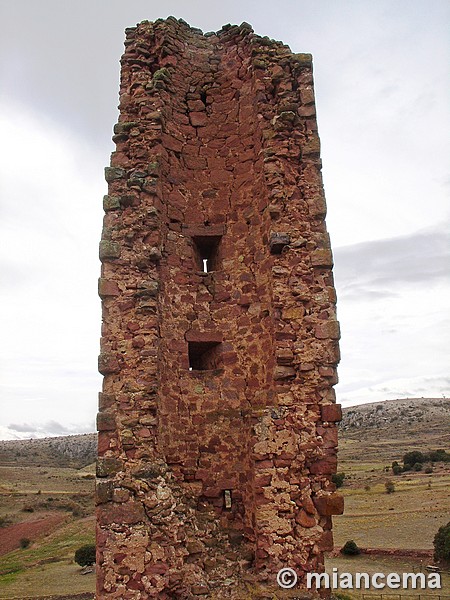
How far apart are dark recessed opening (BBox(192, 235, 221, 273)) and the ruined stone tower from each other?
0.03m

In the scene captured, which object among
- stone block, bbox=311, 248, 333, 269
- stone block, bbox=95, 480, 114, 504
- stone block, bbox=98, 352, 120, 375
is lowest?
stone block, bbox=95, 480, 114, 504

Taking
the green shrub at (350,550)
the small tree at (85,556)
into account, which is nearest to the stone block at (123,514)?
the small tree at (85,556)

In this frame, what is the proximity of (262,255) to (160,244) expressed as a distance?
4.66ft

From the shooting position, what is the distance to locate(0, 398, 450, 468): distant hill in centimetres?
6272

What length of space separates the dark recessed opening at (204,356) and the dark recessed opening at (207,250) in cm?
121

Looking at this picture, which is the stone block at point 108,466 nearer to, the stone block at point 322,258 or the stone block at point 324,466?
the stone block at point 324,466

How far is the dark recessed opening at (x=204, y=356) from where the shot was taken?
7.17 meters

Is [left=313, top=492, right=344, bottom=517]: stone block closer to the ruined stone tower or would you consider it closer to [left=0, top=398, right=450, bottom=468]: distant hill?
the ruined stone tower

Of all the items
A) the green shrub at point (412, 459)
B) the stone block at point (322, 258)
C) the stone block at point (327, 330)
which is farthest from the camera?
the green shrub at point (412, 459)

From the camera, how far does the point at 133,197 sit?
685cm

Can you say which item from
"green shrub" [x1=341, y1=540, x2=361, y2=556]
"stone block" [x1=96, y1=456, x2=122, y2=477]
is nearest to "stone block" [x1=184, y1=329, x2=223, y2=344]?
"stone block" [x1=96, y1=456, x2=122, y2=477]

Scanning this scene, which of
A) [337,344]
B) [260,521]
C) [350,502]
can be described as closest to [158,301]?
[337,344]

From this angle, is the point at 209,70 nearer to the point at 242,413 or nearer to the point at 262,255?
the point at 262,255

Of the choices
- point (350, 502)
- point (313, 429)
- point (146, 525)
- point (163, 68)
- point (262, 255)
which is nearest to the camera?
point (146, 525)
